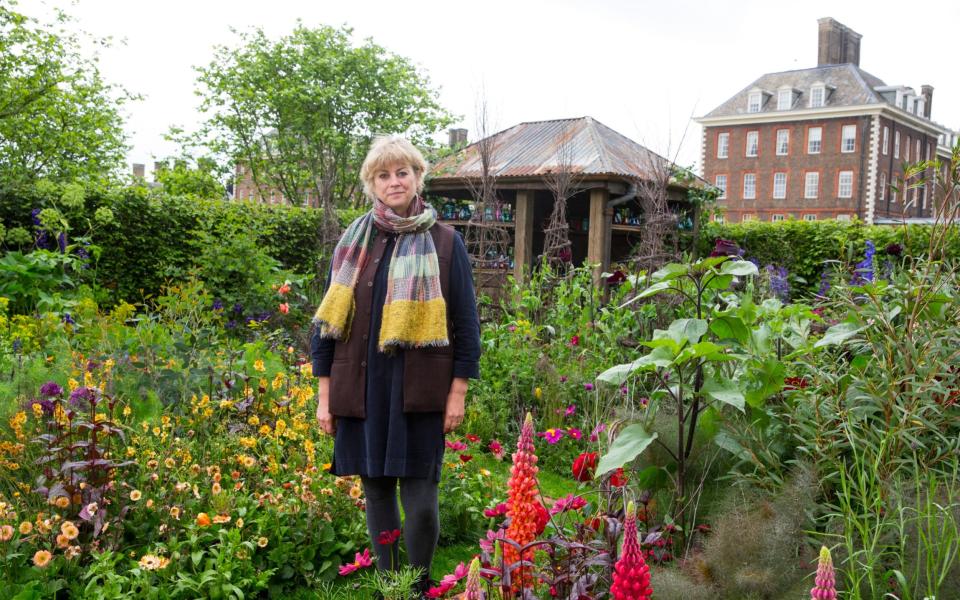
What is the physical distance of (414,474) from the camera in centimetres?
250

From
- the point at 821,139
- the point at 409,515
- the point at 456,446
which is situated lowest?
the point at 456,446

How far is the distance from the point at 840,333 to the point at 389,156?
65.0 inches

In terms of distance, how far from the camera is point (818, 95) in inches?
1526

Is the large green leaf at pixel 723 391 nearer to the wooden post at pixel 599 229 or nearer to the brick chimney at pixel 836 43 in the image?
the wooden post at pixel 599 229

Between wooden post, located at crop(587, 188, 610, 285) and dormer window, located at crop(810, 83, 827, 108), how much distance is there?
33.2m

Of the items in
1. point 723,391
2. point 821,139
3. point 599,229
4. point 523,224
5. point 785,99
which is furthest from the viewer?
point 785,99

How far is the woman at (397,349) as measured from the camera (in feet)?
8.14

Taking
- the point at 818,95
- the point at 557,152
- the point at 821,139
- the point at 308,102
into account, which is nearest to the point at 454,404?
the point at 557,152

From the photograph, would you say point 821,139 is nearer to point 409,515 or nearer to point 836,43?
point 836,43

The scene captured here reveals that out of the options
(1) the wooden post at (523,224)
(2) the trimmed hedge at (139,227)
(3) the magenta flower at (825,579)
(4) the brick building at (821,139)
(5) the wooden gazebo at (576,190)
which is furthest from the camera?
(4) the brick building at (821,139)

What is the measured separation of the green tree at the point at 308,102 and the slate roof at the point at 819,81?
26.7 meters

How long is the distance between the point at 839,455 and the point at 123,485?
2.58 meters

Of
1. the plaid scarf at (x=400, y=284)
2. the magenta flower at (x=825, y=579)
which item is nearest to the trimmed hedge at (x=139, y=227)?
the plaid scarf at (x=400, y=284)

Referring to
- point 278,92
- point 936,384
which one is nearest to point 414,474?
point 936,384
